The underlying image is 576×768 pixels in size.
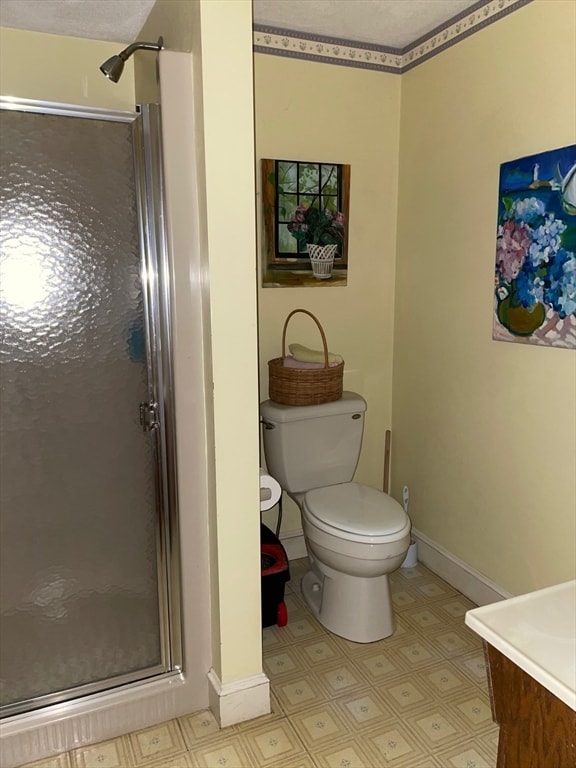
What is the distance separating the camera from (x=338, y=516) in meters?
2.28

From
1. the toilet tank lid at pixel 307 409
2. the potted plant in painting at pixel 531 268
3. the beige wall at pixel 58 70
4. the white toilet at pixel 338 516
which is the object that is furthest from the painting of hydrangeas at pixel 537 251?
the beige wall at pixel 58 70

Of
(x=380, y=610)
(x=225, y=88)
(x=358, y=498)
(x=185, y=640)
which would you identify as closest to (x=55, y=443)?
(x=185, y=640)

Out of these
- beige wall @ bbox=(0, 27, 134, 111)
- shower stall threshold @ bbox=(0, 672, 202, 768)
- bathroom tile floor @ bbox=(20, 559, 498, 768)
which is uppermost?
beige wall @ bbox=(0, 27, 134, 111)

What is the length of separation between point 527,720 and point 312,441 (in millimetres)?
1775

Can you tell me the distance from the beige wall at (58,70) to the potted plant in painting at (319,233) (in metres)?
0.81

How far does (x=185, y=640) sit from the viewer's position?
1878mm

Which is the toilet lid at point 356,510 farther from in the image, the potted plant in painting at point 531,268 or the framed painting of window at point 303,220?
the framed painting of window at point 303,220

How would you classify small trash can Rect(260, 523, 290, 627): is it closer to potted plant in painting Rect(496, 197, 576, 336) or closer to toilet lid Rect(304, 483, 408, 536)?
toilet lid Rect(304, 483, 408, 536)

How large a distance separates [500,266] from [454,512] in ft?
3.53

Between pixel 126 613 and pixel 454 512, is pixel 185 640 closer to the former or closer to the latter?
pixel 126 613

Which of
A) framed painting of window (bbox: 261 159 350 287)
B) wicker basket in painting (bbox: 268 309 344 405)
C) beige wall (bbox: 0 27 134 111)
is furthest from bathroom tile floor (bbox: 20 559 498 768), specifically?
beige wall (bbox: 0 27 134 111)

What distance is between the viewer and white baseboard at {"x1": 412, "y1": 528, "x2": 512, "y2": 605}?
2.43 meters

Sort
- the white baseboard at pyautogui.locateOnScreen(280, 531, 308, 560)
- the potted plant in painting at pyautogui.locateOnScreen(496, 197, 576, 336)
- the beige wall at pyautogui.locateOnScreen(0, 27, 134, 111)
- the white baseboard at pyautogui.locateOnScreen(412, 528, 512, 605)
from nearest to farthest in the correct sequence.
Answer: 1. the potted plant in painting at pyautogui.locateOnScreen(496, 197, 576, 336)
2. the beige wall at pyautogui.locateOnScreen(0, 27, 134, 111)
3. the white baseboard at pyautogui.locateOnScreen(412, 528, 512, 605)
4. the white baseboard at pyautogui.locateOnScreen(280, 531, 308, 560)

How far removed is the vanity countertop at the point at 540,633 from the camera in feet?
2.56
